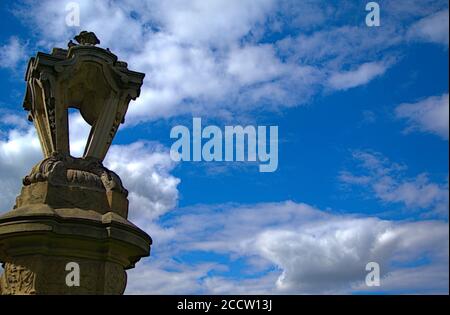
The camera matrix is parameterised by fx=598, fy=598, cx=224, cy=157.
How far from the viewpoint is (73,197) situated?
9.81m

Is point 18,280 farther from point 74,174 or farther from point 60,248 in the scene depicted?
point 74,174

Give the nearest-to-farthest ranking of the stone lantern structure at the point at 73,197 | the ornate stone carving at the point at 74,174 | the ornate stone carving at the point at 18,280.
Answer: the ornate stone carving at the point at 18,280
the stone lantern structure at the point at 73,197
the ornate stone carving at the point at 74,174

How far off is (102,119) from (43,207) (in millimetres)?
2329

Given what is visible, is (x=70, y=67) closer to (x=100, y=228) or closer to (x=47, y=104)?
(x=47, y=104)

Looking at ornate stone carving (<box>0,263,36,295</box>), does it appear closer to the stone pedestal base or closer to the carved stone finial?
the stone pedestal base

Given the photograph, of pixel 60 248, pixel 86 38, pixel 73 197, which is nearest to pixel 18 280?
pixel 60 248

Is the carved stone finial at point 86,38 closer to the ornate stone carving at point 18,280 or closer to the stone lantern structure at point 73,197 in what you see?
the stone lantern structure at point 73,197

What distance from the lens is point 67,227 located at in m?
9.23

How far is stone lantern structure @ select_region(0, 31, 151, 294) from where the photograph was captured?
920 centimetres

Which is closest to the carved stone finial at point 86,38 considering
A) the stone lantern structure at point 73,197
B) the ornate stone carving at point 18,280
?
the stone lantern structure at point 73,197

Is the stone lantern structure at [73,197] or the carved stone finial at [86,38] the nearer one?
the stone lantern structure at [73,197]

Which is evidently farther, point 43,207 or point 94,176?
point 94,176

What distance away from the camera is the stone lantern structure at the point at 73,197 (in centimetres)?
920
